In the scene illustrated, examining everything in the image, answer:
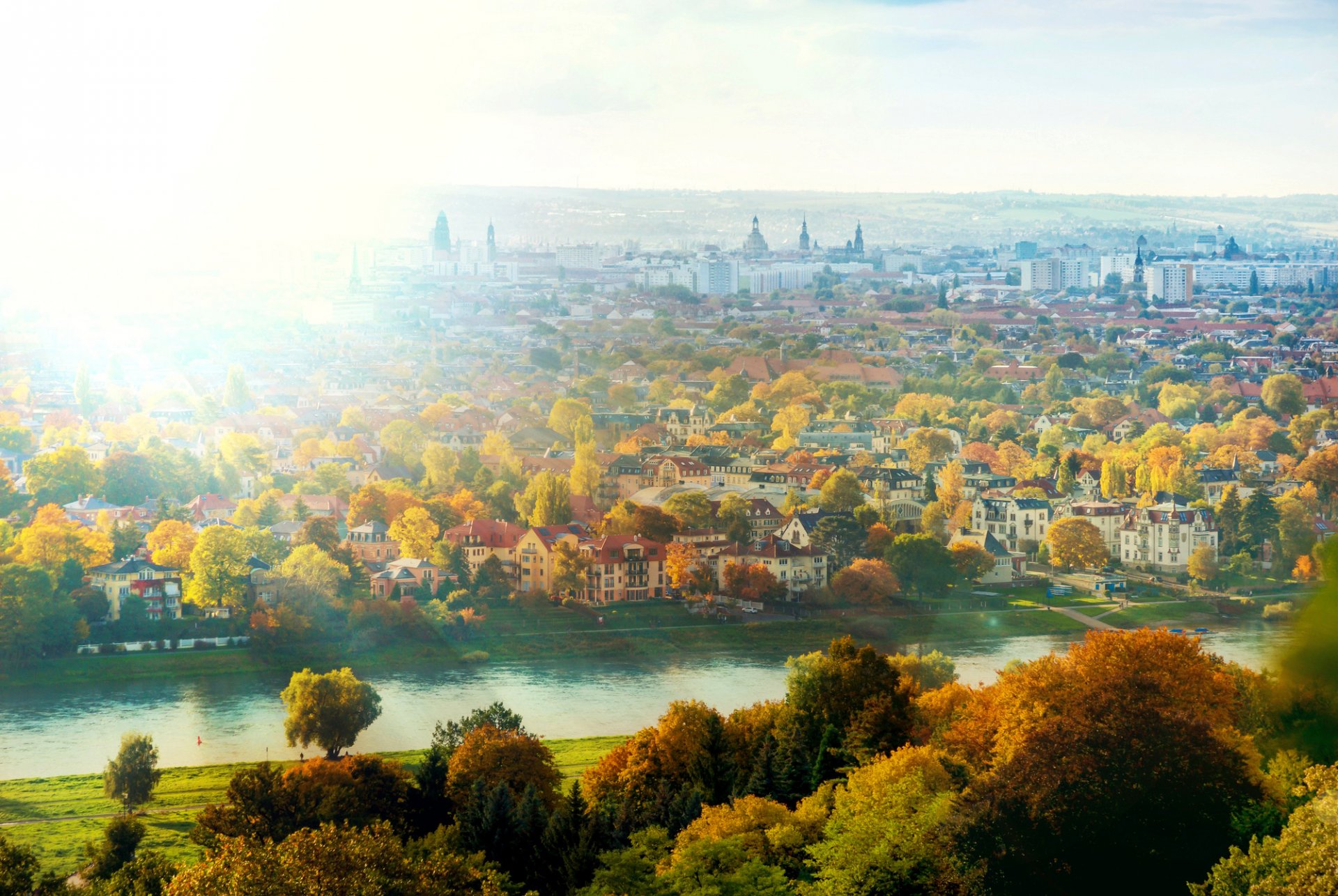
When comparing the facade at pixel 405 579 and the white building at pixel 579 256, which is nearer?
the facade at pixel 405 579

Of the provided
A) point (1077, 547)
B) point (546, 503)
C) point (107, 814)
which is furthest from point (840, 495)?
point (107, 814)

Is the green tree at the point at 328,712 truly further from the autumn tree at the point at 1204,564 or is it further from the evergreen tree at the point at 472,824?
the autumn tree at the point at 1204,564

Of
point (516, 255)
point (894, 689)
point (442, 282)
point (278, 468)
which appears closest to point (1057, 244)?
point (516, 255)

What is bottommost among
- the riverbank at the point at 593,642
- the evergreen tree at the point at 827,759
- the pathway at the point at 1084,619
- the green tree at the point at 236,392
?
the green tree at the point at 236,392

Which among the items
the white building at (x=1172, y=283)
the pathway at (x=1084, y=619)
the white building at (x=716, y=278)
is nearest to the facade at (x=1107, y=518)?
the pathway at (x=1084, y=619)

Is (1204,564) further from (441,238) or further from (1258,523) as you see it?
(441,238)

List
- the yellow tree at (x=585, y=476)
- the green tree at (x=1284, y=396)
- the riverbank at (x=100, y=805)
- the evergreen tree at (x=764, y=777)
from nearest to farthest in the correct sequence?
the evergreen tree at (x=764, y=777), the riverbank at (x=100, y=805), the yellow tree at (x=585, y=476), the green tree at (x=1284, y=396)

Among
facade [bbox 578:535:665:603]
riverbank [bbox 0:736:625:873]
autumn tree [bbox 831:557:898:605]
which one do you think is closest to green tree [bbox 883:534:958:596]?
autumn tree [bbox 831:557:898:605]
